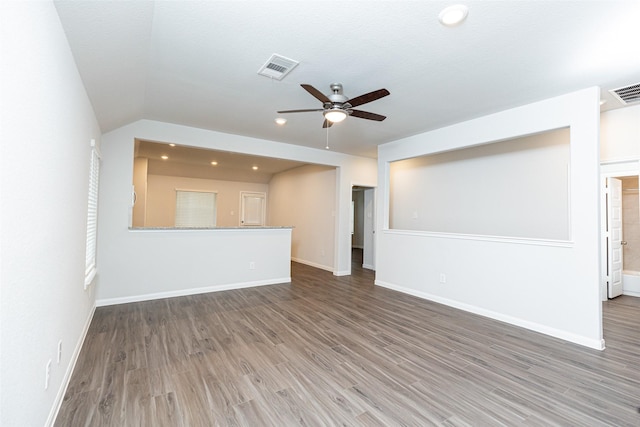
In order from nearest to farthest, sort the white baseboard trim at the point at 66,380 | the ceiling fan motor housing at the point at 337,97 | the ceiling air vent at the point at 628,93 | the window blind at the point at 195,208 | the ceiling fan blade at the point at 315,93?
the white baseboard trim at the point at 66,380 → the ceiling fan blade at the point at 315,93 → the ceiling fan motor housing at the point at 337,97 → the ceiling air vent at the point at 628,93 → the window blind at the point at 195,208

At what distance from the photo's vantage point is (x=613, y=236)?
4609 millimetres

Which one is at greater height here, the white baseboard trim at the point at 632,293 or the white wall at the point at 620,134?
the white wall at the point at 620,134

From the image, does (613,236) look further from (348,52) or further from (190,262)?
(190,262)

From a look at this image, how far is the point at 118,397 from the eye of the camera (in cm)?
199

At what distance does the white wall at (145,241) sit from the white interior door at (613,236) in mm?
5566

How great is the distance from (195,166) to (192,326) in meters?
5.65

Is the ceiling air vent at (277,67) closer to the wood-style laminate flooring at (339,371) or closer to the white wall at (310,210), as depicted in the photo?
the wood-style laminate flooring at (339,371)

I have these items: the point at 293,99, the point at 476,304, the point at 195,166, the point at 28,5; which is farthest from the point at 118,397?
the point at 195,166

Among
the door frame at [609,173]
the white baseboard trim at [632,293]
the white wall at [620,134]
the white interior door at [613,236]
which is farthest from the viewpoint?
the white baseboard trim at [632,293]

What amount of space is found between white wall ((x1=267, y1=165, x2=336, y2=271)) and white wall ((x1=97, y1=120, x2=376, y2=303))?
185 cm

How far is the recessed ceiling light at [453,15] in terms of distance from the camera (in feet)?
6.08

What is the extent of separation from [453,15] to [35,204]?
2.65 metres

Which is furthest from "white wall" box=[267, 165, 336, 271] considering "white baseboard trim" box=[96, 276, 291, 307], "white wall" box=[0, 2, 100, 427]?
"white wall" box=[0, 2, 100, 427]

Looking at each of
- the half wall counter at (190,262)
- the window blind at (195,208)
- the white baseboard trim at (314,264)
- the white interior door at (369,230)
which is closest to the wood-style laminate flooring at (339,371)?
the half wall counter at (190,262)
